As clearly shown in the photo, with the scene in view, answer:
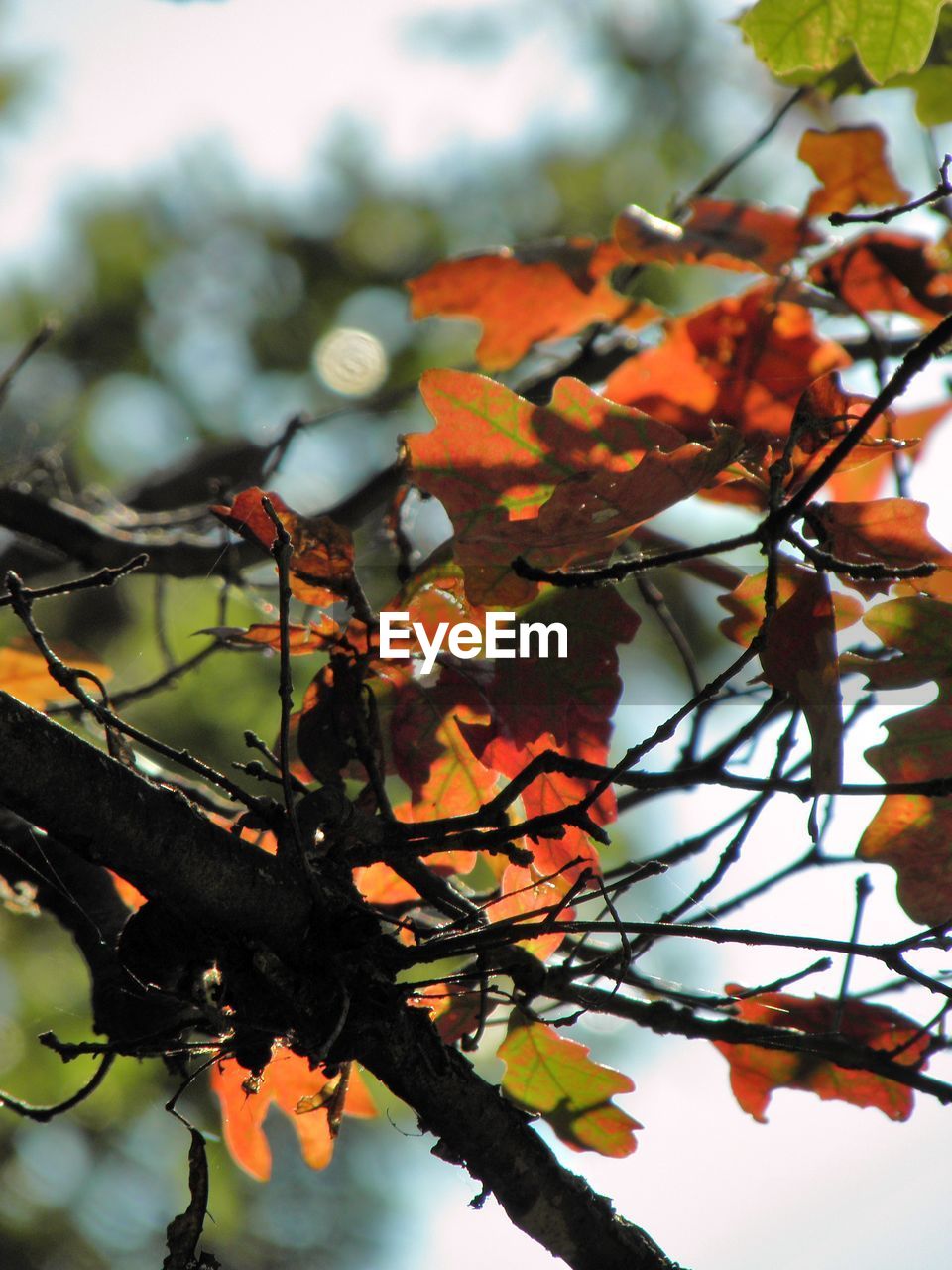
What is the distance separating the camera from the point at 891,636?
2.23ft

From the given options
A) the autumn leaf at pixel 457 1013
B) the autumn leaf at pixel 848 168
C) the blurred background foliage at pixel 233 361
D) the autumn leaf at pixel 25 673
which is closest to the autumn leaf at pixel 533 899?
the autumn leaf at pixel 457 1013

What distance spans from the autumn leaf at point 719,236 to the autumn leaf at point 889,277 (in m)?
0.04

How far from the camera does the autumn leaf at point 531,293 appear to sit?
3.64 feet

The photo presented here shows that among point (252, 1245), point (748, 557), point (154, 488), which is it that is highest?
point (154, 488)

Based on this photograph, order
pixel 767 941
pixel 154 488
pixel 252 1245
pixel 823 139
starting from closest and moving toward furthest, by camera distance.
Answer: pixel 767 941 < pixel 823 139 < pixel 154 488 < pixel 252 1245

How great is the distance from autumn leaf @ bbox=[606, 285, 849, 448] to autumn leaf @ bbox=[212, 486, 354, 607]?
397mm

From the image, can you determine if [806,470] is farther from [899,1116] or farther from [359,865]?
[899,1116]

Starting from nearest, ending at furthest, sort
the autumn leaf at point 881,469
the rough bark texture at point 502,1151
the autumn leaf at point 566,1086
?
the rough bark texture at point 502,1151, the autumn leaf at point 566,1086, the autumn leaf at point 881,469

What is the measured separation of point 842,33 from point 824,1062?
828mm

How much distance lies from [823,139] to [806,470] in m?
0.61

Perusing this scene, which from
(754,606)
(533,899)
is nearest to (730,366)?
(754,606)

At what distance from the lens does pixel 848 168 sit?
1.10 meters

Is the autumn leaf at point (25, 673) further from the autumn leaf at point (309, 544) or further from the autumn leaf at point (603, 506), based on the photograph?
the autumn leaf at point (603, 506)

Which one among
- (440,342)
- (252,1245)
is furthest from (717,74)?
(252,1245)
